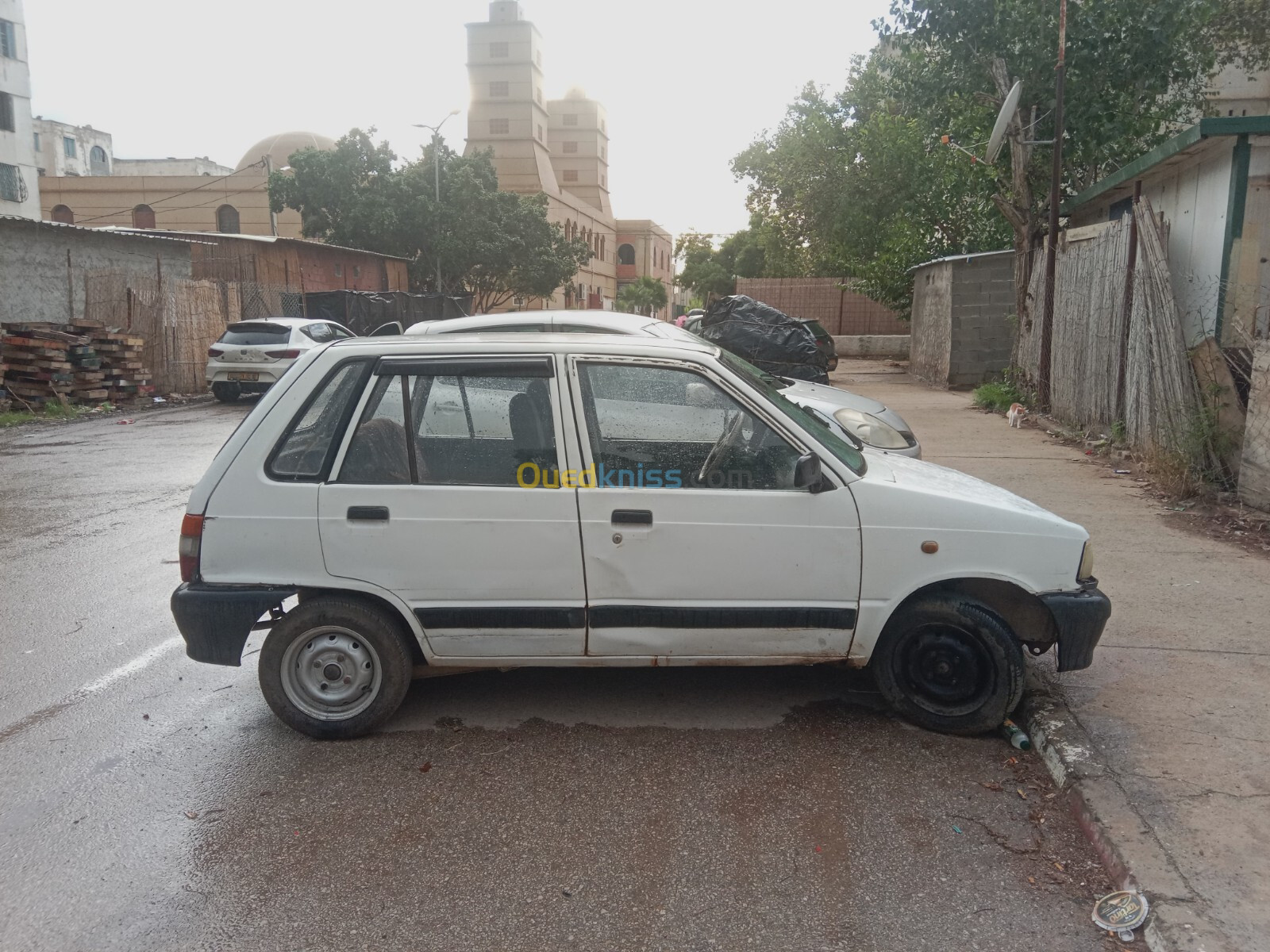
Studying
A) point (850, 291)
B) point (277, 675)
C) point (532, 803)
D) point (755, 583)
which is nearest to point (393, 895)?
point (532, 803)

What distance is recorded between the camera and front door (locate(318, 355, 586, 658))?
3.99 metres

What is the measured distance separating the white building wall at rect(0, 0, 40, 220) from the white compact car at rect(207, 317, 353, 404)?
1202 inches

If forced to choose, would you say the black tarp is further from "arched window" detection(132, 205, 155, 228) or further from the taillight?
"arched window" detection(132, 205, 155, 228)

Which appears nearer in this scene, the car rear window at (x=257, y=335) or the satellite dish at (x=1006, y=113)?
the satellite dish at (x=1006, y=113)

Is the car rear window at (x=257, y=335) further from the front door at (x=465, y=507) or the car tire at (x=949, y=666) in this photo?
the car tire at (x=949, y=666)

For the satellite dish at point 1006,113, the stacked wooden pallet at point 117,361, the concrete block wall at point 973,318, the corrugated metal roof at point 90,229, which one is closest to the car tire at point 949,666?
the satellite dish at point 1006,113

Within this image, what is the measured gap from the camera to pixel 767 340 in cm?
1530

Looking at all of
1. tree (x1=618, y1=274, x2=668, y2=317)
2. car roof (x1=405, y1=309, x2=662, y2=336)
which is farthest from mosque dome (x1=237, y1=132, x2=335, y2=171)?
car roof (x1=405, y1=309, x2=662, y2=336)

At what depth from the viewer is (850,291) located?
33.2 meters

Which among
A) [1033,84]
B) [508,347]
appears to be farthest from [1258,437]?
[1033,84]

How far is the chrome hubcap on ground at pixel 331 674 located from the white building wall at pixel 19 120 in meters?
45.1

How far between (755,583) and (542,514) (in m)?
Result: 0.92

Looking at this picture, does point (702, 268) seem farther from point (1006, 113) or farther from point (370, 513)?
point (370, 513)

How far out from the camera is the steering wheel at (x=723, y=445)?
404 cm
